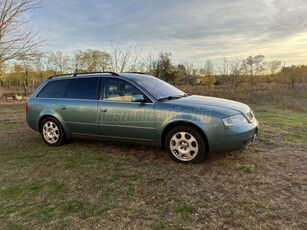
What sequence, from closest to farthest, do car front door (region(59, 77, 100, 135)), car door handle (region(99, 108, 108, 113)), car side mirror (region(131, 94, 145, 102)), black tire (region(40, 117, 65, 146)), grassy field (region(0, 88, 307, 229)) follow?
grassy field (region(0, 88, 307, 229)) → car side mirror (region(131, 94, 145, 102)) → car door handle (region(99, 108, 108, 113)) → car front door (region(59, 77, 100, 135)) → black tire (region(40, 117, 65, 146))

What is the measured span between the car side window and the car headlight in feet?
5.35

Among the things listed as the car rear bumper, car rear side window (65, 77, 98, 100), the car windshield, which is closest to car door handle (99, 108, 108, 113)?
car rear side window (65, 77, 98, 100)

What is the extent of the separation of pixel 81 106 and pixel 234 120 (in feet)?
10.2

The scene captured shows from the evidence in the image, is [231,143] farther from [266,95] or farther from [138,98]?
[266,95]

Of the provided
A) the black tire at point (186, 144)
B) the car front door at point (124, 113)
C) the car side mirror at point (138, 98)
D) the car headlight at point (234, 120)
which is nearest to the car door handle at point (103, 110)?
the car front door at point (124, 113)

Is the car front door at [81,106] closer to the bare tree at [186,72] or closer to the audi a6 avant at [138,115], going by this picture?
the audi a6 avant at [138,115]

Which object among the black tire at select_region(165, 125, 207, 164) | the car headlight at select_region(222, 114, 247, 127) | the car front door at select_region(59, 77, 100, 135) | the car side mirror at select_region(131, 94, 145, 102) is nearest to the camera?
the car headlight at select_region(222, 114, 247, 127)

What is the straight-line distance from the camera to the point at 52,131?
502 centimetres

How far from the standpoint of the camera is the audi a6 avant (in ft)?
11.6

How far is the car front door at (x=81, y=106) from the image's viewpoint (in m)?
4.43

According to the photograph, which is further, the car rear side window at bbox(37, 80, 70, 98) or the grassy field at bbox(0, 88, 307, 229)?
the car rear side window at bbox(37, 80, 70, 98)

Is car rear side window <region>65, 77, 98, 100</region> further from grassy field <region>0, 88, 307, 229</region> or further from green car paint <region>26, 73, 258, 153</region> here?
grassy field <region>0, 88, 307, 229</region>

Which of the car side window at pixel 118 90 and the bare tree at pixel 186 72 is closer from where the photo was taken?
the car side window at pixel 118 90

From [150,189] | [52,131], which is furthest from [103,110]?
[150,189]
